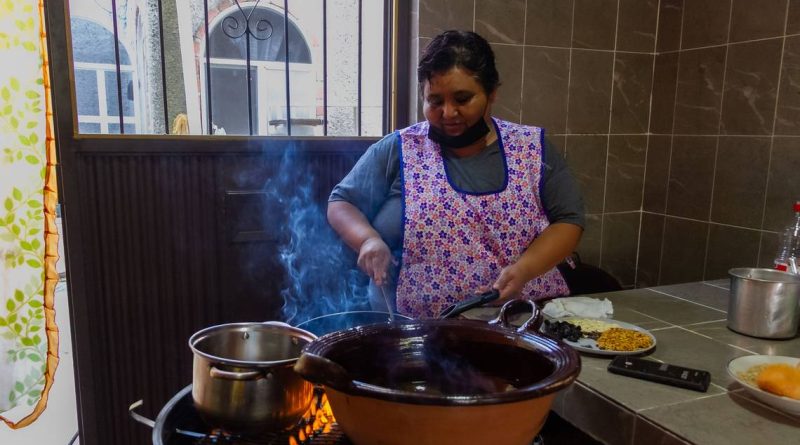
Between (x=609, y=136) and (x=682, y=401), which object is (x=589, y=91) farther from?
(x=682, y=401)

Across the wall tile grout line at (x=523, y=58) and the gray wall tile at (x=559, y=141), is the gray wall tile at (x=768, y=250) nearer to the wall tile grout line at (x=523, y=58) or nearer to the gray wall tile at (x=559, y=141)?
the gray wall tile at (x=559, y=141)

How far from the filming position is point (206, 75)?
2.27m

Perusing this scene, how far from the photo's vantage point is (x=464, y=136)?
1658 millimetres

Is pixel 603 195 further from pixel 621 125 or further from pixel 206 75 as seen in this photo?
pixel 206 75

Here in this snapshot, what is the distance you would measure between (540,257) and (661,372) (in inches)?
18.7

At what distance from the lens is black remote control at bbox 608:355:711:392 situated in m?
1.13

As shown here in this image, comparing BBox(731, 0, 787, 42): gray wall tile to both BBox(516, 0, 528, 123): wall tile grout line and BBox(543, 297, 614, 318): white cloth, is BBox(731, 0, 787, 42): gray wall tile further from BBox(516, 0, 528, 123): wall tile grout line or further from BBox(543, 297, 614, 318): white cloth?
BBox(543, 297, 614, 318): white cloth

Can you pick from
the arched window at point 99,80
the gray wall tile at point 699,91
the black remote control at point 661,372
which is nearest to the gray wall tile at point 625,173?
the gray wall tile at point 699,91

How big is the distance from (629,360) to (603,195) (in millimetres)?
1862

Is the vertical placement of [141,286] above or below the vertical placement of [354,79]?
below

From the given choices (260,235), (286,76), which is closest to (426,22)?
(286,76)

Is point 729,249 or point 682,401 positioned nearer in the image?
point 682,401

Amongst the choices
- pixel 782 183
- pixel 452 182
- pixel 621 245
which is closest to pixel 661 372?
pixel 452 182

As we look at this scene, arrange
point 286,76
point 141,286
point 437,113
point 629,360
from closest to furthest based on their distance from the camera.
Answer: point 629,360
point 437,113
point 141,286
point 286,76
